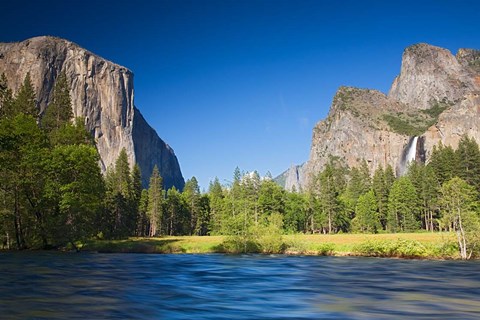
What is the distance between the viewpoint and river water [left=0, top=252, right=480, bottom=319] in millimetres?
12820

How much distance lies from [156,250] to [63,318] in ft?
124

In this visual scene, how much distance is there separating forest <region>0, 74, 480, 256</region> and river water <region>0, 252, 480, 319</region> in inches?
751

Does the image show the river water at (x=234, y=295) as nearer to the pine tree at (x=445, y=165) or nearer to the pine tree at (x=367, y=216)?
the pine tree at (x=367, y=216)

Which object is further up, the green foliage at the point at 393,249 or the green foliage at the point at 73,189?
the green foliage at the point at 73,189

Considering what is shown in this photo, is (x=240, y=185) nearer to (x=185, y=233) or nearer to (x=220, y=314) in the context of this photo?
(x=185, y=233)

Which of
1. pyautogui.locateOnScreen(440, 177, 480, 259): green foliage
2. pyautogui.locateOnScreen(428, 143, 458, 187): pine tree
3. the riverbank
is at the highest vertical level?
pyautogui.locateOnScreen(428, 143, 458, 187): pine tree

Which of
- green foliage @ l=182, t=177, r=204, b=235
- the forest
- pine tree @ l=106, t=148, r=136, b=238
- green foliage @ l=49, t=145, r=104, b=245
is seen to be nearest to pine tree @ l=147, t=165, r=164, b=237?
the forest

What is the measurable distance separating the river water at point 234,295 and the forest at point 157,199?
19.1 m

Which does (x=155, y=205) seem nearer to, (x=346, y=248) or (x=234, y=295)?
(x=346, y=248)

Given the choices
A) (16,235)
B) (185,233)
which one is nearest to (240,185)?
→ (185,233)

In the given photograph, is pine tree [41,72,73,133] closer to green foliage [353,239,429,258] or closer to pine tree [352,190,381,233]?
green foliage [353,239,429,258]

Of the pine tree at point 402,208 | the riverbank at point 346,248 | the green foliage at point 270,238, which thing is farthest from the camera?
the pine tree at point 402,208

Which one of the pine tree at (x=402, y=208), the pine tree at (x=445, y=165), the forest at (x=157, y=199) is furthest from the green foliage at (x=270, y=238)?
the pine tree at (x=445, y=165)

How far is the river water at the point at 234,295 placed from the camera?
1282cm
